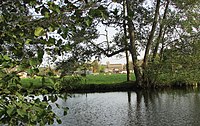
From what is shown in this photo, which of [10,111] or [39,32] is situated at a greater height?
[39,32]

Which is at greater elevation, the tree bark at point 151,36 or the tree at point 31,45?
the tree bark at point 151,36

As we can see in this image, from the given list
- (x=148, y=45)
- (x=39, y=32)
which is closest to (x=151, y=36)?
(x=148, y=45)

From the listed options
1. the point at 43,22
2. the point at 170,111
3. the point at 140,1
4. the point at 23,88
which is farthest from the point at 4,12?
the point at 140,1

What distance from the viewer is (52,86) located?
229cm

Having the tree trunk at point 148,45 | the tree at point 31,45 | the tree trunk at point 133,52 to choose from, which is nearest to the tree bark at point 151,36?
the tree trunk at point 148,45

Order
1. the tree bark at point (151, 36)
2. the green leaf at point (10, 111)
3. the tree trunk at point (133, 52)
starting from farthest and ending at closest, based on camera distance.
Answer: the tree trunk at point (133, 52), the tree bark at point (151, 36), the green leaf at point (10, 111)

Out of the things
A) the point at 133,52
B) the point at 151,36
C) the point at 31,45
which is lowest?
the point at 31,45

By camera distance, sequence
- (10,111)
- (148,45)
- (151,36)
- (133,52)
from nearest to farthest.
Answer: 1. (10,111)
2. (151,36)
3. (148,45)
4. (133,52)

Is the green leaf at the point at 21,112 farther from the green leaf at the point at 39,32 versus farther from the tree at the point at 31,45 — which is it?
the green leaf at the point at 39,32

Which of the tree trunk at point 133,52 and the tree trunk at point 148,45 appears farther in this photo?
the tree trunk at point 133,52

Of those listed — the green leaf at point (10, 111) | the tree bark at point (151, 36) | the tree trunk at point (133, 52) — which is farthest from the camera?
the tree trunk at point (133, 52)

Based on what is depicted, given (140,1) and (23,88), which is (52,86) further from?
(140,1)

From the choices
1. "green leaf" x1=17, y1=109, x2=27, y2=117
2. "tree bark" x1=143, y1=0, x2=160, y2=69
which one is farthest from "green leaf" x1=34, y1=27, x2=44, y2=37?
"tree bark" x1=143, y1=0, x2=160, y2=69

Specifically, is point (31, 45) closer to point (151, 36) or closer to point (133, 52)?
point (151, 36)
